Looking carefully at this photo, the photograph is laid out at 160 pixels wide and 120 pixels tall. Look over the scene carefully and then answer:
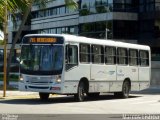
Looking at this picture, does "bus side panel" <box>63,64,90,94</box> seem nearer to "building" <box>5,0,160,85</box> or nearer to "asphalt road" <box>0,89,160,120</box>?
"asphalt road" <box>0,89,160,120</box>

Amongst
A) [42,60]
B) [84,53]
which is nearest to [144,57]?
[84,53]

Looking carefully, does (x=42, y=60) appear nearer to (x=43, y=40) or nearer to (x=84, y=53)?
(x=43, y=40)

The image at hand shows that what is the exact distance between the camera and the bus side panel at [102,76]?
79.0 feet

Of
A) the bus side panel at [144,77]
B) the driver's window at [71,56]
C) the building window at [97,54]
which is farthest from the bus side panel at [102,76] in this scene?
the bus side panel at [144,77]

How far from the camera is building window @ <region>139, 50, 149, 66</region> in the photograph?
94.8 ft

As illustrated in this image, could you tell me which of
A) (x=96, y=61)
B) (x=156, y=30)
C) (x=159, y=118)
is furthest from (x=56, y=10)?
(x=159, y=118)

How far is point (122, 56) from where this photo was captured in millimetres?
26781

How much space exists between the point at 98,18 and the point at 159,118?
→ 156 feet

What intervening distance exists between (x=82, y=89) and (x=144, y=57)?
7.41 metres

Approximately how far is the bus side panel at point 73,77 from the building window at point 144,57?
6.40 metres

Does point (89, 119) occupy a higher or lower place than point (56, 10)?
lower

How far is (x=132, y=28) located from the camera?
62.2 meters

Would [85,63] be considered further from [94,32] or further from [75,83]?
[94,32]

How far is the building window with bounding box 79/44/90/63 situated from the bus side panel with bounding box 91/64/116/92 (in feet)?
2.00
